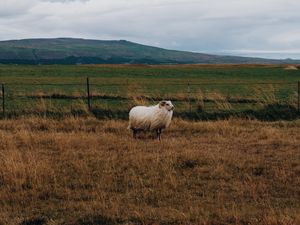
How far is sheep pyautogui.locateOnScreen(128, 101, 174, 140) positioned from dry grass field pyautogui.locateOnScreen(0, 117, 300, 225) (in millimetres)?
364

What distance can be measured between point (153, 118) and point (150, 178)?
18.9 feet

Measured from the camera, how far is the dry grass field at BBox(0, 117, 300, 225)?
7344mm

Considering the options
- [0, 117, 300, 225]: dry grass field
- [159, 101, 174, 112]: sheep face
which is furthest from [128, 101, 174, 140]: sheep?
[0, 117, 300, 225]: dry grass field

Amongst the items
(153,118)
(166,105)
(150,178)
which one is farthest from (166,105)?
(150,178)

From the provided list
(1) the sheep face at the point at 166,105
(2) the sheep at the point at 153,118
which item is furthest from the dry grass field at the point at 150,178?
(1) the sheep face at the point at 166,105

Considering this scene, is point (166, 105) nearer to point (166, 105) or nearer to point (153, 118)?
point (166, 105)

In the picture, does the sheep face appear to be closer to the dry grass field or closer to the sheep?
the sheep

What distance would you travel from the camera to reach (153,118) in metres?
15.4

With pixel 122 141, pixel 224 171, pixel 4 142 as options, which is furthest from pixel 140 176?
pixel 4 142

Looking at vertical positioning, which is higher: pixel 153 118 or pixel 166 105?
pixel 166 105

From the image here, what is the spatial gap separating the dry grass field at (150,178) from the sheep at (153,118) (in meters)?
0.36

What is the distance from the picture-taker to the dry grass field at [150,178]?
7.34m

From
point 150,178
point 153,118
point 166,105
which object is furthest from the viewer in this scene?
point 166,105

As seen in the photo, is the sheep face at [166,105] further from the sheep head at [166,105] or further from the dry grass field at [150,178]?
the dry grass field at [150,178]
